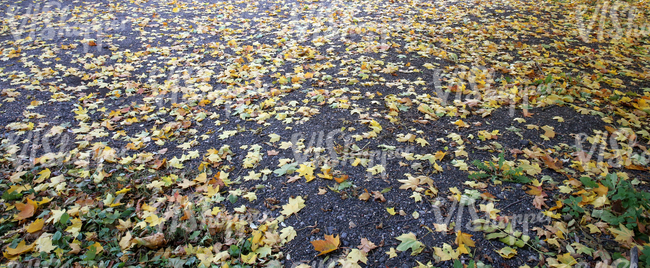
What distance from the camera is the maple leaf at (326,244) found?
237 cm

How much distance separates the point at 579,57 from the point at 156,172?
21.2ft

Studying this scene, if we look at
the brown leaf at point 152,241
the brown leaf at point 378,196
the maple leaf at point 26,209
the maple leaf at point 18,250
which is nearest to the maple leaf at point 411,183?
the brown leaf at point 378,196

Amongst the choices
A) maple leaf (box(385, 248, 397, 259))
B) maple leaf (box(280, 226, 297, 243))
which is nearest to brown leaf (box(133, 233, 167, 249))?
maple leaf (box(280, 226, 297, 243))

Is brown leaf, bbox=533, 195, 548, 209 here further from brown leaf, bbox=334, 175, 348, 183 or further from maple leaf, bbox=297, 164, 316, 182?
maple leaf, bbox=297, 164, 316, 182

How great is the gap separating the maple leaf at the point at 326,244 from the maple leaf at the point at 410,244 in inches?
18.7

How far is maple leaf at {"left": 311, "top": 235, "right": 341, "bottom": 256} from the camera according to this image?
2.37 m

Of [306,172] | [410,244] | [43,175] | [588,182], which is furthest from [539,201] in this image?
[43,175]

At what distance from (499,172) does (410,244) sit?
1.27m

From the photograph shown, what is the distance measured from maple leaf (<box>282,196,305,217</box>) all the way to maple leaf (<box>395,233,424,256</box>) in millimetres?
871

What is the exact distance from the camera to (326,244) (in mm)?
2398

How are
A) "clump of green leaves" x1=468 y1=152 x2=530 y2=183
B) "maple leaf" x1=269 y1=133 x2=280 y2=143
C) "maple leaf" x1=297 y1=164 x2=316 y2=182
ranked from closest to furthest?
"clump of green leaves" x1=468 y1=152 x2=530 y2=183 → "maple leaf" x1=297 y1=164 x2=316 y2=182 → "maple leaf" x1=269 y1=133 x2=280 y2=143

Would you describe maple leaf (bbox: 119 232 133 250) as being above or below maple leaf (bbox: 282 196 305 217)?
below

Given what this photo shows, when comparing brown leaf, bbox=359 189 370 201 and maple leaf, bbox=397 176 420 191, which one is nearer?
brown leaf, bbox=359 189 370 201

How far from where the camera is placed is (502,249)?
2.32 m
